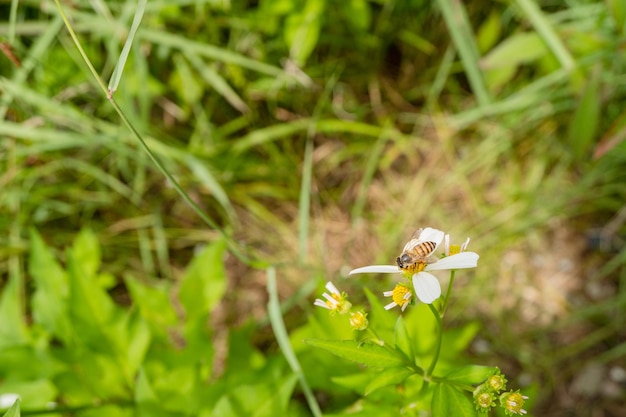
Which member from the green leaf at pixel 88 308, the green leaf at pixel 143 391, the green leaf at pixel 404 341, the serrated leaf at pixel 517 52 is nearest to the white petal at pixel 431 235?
the green leaf at pixel 404 341

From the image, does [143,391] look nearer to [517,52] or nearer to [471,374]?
[471,374]

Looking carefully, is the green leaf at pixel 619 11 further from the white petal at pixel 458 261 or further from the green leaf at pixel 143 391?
the green leaf at pixel 143 391

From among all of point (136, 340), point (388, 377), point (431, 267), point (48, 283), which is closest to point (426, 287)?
point (431, 267)

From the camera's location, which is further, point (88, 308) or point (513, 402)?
point (88, 308)

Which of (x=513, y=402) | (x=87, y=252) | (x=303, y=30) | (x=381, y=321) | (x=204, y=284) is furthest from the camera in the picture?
(x=303, y=30)

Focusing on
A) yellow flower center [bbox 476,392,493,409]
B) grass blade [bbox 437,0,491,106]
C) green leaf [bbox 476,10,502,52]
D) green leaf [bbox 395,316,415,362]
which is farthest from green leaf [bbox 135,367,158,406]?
green leaf [bbox 476,10,502,52]

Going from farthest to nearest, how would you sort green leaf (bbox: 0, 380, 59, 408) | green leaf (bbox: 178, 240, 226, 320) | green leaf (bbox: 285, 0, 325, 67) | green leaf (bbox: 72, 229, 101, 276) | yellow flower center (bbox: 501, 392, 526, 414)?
1. green leaf (bbox: 285, 0, 325, 67)
2. green leaf (bbox: 72, 229, 101, 276)
3. green leaf (bbox: 178, 240, 226, 320)
4. green leaf (bbox: 0, 380, 59, 408)
5. yellow flower center (bbox: 501, 392, 526, 414)

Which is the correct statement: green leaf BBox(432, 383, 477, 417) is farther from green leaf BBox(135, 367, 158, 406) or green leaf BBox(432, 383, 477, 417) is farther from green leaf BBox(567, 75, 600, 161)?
green leaf BBox(567, 75, 600, 161)
